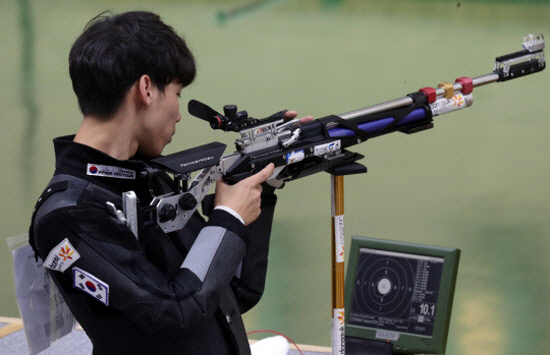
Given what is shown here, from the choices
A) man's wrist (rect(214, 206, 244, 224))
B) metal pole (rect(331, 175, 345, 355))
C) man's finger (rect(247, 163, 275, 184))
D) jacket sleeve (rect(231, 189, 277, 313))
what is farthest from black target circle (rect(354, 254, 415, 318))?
man's wrist (rect(214, 206, 244, 224))

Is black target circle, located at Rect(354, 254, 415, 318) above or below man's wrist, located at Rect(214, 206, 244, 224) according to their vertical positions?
below

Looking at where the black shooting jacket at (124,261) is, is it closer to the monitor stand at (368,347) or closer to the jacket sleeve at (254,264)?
the jacket sleeve at (254,264)

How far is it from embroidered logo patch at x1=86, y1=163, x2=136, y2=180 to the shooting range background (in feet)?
4.92

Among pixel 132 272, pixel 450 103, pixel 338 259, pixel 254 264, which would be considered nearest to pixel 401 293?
pixel 338 259

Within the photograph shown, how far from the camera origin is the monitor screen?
1.89m

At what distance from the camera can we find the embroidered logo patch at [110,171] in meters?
1.15

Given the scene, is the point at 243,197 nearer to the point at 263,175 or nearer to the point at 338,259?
the point at 263,175

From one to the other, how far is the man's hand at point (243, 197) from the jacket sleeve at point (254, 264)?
16 cm

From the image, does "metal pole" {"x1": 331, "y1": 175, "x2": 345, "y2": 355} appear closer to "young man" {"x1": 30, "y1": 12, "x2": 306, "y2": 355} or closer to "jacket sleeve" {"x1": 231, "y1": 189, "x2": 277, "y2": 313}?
"jacket sleeve" {"x1": 231, "y1": 189, "x2": 277, "y2": 313}

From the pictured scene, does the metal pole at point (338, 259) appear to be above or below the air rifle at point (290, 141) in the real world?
below

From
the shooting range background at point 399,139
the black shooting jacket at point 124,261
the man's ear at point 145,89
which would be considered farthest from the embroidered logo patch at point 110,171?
the shooting range background at point 399,139

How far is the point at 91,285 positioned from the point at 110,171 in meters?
0.19

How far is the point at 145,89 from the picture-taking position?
1.15 meters

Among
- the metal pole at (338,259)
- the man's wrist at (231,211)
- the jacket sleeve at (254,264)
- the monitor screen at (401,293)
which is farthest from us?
the monitor screen at (401,293)
